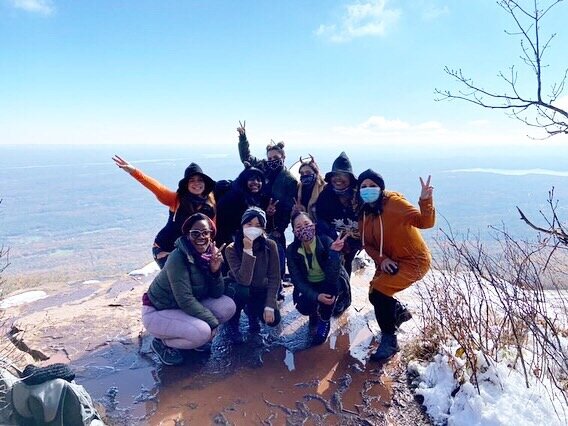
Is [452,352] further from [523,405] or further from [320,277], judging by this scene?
[320,277]

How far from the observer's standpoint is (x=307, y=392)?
3.74 m

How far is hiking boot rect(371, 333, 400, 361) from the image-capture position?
13.9 ft

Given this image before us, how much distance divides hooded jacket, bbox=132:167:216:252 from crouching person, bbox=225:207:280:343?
70cm

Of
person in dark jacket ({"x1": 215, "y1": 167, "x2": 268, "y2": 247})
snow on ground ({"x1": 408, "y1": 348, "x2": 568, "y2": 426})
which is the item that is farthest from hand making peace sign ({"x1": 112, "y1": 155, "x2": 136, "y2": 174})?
snow on ground ({"x1": 408, "y1": 348, "x2": 568, "y2": 426})

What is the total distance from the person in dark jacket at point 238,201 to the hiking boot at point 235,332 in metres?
1.20

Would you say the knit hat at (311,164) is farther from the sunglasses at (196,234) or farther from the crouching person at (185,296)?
the sunglasses at (196,234)

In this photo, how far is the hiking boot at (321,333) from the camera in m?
4.62

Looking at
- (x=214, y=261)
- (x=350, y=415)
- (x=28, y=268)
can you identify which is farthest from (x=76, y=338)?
(x=28, y=268)

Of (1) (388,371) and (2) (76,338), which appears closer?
(1) (388,371)

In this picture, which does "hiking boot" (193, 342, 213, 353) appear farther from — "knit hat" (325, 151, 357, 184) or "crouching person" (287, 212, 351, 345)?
"knit hat" (325, 151, 357, 184)

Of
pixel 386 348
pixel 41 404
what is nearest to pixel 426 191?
pixel 386 348

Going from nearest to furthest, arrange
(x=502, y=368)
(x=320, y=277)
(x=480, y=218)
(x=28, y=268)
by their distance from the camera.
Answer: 1. (x=502, y=368)
2. (x=320, y=277)
3. (x=28, y=268)
4. (x=480, y=218)

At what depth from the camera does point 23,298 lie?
285 inches

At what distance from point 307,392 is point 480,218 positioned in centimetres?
7827
